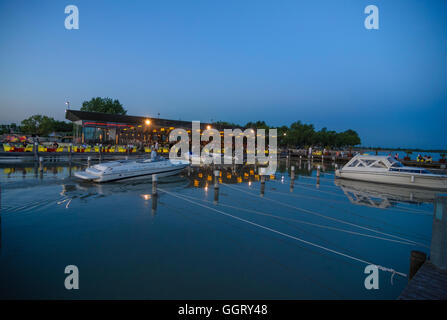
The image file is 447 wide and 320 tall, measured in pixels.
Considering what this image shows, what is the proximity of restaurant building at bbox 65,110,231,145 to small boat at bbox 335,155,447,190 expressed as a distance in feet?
95.8

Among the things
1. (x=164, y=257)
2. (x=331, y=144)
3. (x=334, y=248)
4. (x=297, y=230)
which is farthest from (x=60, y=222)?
(x=331, y=144)

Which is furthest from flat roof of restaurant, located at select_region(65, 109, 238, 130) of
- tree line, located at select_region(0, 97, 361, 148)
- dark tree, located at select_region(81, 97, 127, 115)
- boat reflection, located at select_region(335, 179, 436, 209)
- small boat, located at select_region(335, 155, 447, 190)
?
dark tree, located at select_region(81, 97, 127, 115)

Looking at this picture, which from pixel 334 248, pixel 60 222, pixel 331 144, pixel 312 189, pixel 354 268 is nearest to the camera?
pixel 354 268

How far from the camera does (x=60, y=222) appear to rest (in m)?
8.80

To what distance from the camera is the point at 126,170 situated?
16469mm

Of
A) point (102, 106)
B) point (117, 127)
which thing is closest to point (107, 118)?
point (117, 127)

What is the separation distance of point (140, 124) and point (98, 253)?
4108cm

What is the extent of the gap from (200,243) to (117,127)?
139 feet

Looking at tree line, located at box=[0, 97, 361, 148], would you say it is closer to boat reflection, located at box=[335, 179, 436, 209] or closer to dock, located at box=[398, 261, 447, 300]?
boat reflection, located at box=[335, 179, 436, 209]

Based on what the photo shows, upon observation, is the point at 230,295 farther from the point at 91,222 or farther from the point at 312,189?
the point at 312,189

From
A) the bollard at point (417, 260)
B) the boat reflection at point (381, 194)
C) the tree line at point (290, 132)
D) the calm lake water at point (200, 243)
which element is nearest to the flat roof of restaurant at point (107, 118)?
the tree line at point (290, 132)

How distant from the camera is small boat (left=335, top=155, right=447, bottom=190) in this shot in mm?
17250

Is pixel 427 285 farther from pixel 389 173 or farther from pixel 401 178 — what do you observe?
pixel 389 173

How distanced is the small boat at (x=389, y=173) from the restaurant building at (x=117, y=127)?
29187 mm
